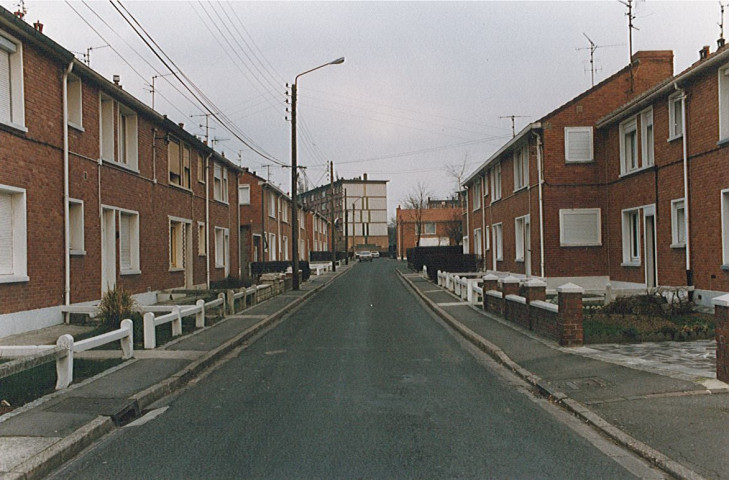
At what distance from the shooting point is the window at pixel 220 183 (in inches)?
1019

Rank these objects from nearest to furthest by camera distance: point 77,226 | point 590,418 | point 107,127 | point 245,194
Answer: point 590,418 < point 77,226 < point 107,127 < point 245,194

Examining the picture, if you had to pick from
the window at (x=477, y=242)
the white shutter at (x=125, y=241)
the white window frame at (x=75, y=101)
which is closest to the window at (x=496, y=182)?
the window at (x=477, y=242)

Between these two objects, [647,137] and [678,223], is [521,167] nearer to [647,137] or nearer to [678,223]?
[647,137]

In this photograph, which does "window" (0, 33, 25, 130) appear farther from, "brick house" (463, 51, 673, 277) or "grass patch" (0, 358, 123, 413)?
"brick house" (463, 51, 673, 277)

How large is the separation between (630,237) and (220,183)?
54.3ft

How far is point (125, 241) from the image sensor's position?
17.0m

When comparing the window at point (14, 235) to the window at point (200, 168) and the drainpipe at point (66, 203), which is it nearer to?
the drainpipe at point (66, 203)

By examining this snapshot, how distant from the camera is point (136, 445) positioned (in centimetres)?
557

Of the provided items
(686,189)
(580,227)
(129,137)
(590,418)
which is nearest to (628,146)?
(580,227)

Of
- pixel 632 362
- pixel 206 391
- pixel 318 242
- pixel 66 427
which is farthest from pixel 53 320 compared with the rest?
pixel 318 242

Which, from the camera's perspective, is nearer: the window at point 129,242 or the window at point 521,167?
the window at point 129,242

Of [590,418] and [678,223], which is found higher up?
[678,223]

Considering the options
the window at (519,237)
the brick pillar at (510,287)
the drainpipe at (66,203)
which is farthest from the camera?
the window at (519,237)

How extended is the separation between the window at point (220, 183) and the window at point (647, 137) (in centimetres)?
1616
